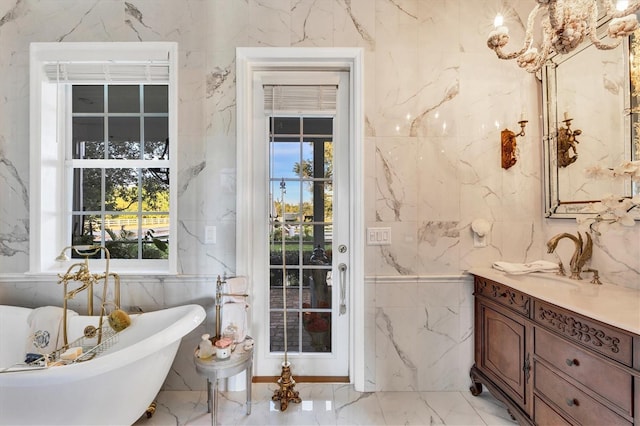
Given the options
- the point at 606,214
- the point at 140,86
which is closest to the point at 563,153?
the point at 606,214

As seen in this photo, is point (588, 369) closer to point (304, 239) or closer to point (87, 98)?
point (304, 239)

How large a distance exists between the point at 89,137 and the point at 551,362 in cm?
323

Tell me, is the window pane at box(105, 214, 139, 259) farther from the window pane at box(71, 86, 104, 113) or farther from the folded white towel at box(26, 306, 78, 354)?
the window pane at box(71, 86, 104, 113)

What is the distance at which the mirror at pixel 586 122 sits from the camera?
150 centimetres

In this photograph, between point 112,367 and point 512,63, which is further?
point 512,63

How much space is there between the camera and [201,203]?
2008 millimetres

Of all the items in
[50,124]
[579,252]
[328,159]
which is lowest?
[579,252]

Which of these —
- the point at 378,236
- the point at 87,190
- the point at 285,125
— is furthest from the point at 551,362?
the point at 87,190

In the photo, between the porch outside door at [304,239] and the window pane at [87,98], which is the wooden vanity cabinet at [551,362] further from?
the window pane at [87,98]

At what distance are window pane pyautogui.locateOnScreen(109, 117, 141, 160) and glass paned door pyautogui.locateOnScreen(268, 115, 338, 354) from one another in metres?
1.03

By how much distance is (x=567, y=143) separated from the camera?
1830 mm

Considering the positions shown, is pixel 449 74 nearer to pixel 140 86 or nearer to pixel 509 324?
pixel 509 324

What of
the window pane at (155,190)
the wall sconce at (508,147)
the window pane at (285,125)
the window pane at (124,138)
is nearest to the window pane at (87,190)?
the window pane at (124,138)

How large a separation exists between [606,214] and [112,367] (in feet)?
7.84
